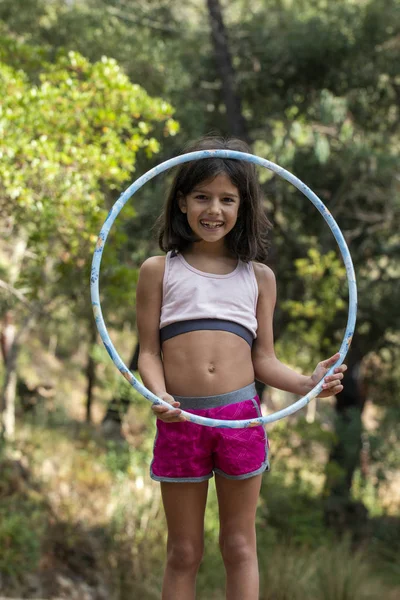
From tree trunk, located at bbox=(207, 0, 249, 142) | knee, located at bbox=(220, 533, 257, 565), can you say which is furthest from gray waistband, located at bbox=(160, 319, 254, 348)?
tree trunk, located at bbox=(207, 0, 249, 142)

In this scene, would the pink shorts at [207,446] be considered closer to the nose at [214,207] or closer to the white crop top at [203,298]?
the white crop top at [203,298]

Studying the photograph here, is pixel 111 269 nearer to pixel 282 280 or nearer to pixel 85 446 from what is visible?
pixel 85 446

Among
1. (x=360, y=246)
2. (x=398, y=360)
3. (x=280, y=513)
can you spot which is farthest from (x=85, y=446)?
(x=398, y=360)

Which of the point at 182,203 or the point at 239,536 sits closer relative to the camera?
the point at 239,536

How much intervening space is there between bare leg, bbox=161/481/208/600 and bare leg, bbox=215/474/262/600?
10 centimetres

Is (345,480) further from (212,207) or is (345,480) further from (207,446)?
(212,207)

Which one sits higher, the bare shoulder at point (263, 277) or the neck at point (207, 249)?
the neck at point (207, 249)

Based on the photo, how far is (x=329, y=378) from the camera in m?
2.92

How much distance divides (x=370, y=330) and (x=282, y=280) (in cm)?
176

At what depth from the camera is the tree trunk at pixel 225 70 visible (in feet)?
36.1

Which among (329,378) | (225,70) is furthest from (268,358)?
(225,70)

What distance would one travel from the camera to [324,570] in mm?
7191

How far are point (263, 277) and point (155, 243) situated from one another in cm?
655

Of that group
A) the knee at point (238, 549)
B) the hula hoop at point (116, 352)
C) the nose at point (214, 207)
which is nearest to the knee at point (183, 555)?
the knee at point (238, 549)
